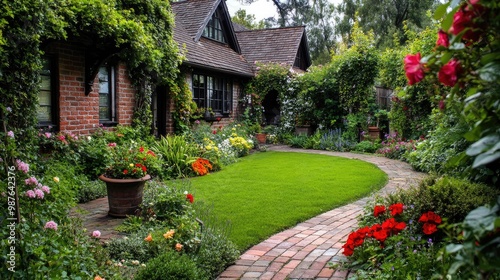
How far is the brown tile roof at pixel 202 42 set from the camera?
13.1 m

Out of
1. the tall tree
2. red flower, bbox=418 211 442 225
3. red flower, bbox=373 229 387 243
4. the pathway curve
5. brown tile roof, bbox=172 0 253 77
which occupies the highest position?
Result: the tall tree

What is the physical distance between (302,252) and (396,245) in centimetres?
105

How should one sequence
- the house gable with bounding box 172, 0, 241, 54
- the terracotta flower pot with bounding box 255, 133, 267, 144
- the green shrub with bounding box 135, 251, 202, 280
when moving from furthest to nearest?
the terracotta flower pot with bounding box 255, 133, 267, 144 < the house gable with bounding box 172, 0, 241, 54 < the green shrub with bounding box 135, 251, 202, 280

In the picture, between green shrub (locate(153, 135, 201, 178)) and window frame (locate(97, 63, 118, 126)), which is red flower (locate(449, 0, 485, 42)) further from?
window frame (locate(97, 63, 118, 126))

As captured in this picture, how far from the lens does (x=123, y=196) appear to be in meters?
5.32

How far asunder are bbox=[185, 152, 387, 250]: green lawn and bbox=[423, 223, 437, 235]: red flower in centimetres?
177

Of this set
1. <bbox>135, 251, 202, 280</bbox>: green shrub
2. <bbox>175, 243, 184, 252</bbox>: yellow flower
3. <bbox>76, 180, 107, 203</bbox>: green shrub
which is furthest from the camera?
<bbox>76, 180, 107, 203</bbox>: green shrub

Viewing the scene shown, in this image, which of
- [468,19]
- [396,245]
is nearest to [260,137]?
[396,245]

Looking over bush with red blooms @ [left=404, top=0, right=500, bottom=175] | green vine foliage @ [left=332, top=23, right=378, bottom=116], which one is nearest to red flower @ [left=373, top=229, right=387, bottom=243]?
bush with red blooms @ [left=404, top=0, right=500, bottom=175]

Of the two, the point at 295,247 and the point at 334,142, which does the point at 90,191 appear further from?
the point at 334,142

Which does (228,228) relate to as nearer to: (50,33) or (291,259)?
(291,259)

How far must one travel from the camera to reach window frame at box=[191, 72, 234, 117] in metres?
13.2

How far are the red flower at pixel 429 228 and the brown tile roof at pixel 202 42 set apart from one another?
950cm

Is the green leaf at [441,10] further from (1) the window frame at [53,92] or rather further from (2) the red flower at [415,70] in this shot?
(1) the window frame at [53,92]
